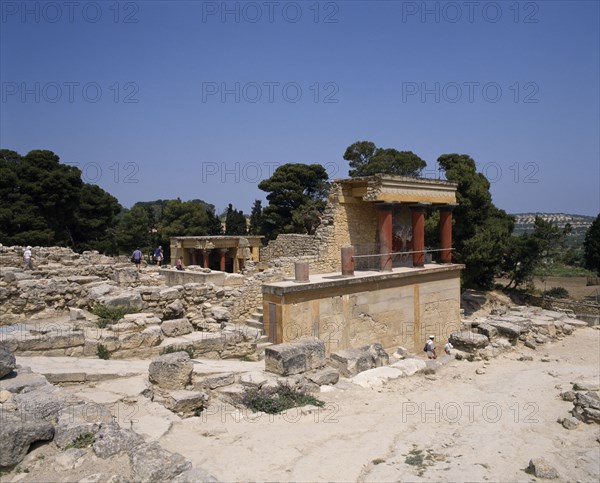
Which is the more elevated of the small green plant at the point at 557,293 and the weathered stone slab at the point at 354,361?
the weathered stone slab at the point at 354,361

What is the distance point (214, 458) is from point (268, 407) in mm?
1913

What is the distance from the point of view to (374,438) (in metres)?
6.24

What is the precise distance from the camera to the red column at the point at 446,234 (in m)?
16.6

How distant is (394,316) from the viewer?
13.7 m

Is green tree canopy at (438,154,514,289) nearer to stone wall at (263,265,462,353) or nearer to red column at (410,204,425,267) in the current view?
stone wall at (263,265,462,353)

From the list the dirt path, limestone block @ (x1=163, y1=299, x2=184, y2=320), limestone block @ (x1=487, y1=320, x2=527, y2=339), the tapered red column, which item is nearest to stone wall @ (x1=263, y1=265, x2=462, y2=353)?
the tapered red column

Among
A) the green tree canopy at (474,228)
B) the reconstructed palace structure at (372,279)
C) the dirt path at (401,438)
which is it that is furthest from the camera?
the green tree canopy at (474,228)

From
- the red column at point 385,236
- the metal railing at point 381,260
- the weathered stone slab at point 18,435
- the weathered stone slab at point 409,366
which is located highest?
the red column at point 385,236

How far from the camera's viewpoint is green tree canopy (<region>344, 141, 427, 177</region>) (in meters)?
32.8

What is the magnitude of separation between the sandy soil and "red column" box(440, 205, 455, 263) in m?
7.51

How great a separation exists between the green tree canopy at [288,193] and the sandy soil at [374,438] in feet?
90.9

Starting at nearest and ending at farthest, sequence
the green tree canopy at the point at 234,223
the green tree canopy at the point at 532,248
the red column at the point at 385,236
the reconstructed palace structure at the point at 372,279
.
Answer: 1. the reconstructed palace structure at the point at 372,279
2. the red column at the point at 385,236
3. the green tree canopy at the point at 532,248
4. the green tree canopy at the point at 234,223

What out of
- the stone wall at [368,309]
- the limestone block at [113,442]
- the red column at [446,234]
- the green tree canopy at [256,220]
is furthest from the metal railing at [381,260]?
the green tree canopy at [256,220]

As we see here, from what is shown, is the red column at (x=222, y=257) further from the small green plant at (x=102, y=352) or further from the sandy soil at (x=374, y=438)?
the sandy soil at (x=374, y=438)
